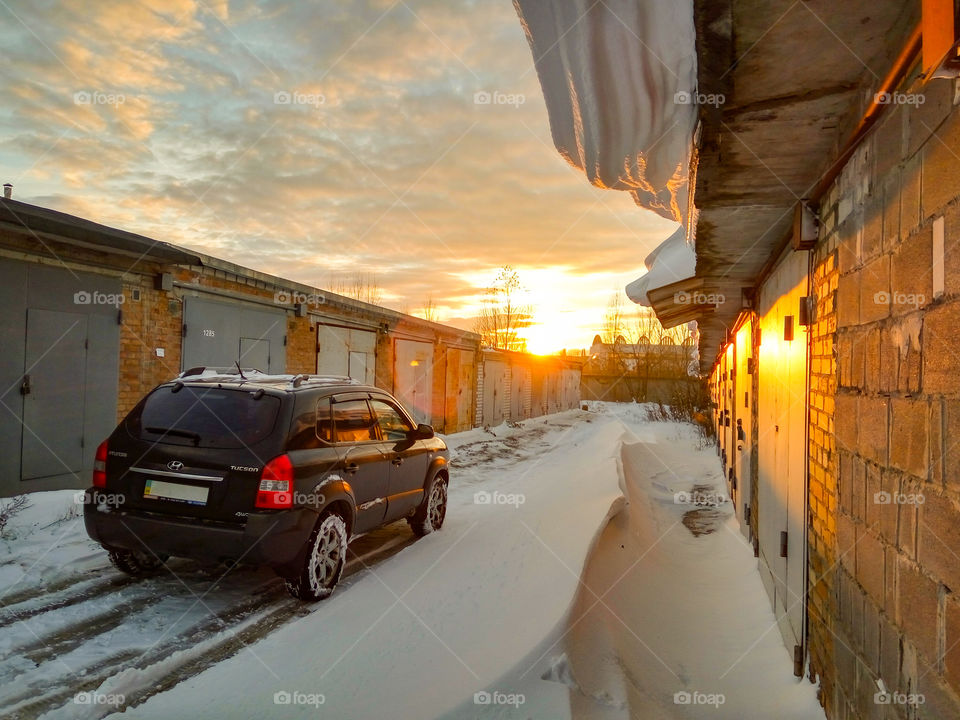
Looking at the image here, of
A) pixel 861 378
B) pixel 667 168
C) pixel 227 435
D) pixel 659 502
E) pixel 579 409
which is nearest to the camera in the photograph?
pixel 861 378

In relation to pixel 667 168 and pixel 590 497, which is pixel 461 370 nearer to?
pixel 590 497

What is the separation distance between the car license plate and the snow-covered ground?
0.74 m

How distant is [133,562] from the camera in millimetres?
4777

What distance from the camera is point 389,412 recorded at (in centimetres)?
641

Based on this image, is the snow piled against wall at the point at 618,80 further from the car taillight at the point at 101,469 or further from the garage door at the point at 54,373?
the garage door at the point at 54,373

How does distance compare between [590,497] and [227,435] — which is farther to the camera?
[590,497]

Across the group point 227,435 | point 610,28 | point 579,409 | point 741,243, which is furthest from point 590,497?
point 579,409

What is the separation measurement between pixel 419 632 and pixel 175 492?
2072mm

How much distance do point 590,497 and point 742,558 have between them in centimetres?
187

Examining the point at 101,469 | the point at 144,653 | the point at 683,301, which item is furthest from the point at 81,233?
the point at 683,301

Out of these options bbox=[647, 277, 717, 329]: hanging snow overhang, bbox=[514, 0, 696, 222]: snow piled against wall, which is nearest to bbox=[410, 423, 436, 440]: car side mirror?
bbox=[647, 277, 717, 329]: hanging snow overhang

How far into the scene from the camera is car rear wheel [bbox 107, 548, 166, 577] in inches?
186

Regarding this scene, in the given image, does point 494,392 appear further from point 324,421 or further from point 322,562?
point 322,562

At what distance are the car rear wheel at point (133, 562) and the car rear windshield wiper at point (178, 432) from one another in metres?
0.94
